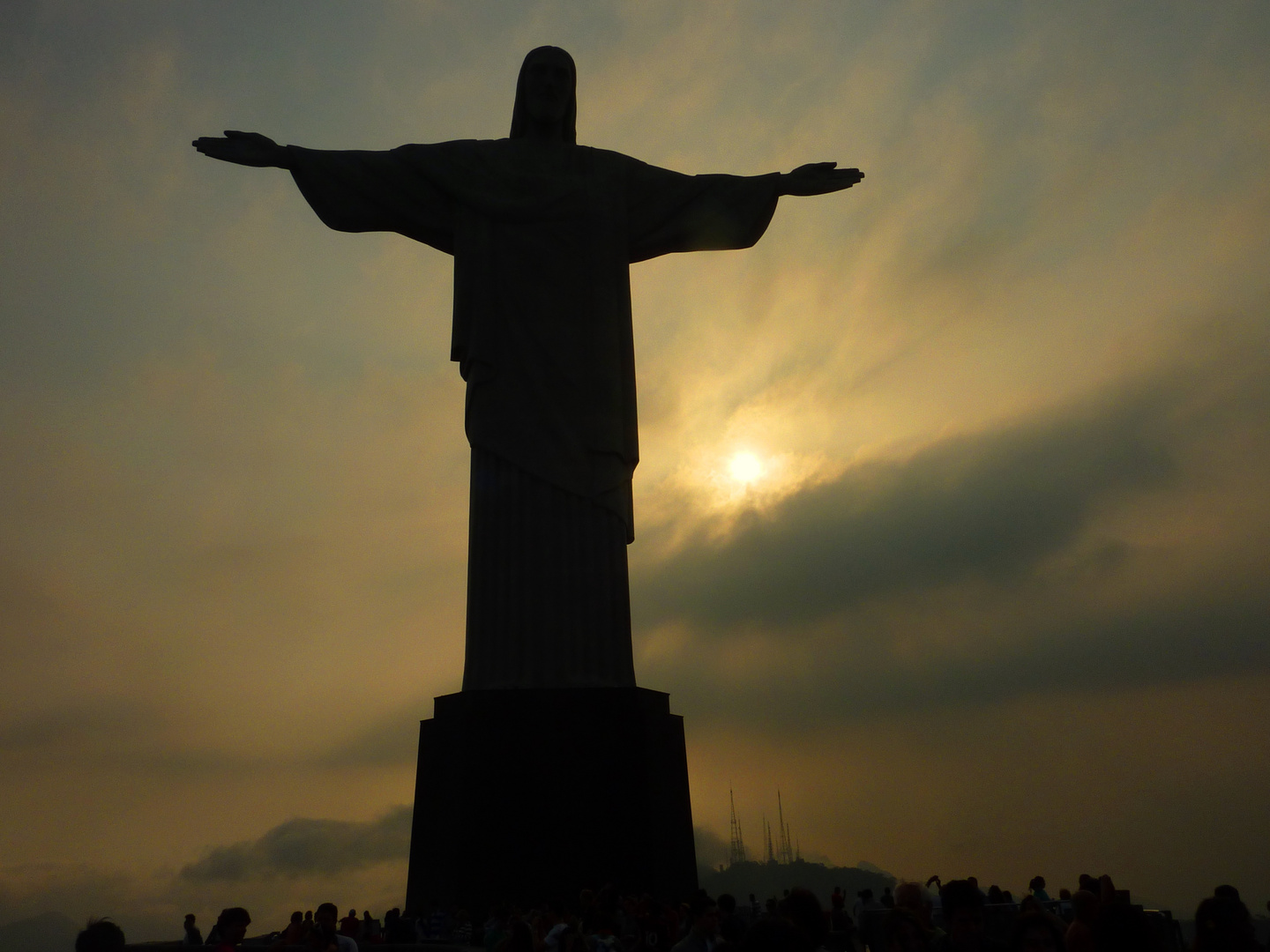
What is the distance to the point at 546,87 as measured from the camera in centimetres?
1223

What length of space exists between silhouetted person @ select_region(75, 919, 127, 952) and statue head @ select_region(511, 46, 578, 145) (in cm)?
1026

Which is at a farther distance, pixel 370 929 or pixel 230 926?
pixel 370 929

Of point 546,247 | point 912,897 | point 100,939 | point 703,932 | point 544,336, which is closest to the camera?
point 100,939

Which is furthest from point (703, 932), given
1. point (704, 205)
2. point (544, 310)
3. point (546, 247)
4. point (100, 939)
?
point (704, 205)

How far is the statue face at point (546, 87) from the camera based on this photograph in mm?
12234

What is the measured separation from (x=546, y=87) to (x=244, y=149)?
10.9ft

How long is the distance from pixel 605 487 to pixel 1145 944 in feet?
25.5

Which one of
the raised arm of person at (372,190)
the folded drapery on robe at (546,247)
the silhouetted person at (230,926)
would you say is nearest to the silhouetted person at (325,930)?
the silhouetted person at (230,926)

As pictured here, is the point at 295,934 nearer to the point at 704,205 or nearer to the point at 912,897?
the point at 912,897

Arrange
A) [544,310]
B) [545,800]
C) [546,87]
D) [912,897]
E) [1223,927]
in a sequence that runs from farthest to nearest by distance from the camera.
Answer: [546,87] < [544,310] < [545,800] < [912,897] < [1223,927]

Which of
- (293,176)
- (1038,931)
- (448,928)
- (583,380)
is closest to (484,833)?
Result: (448,928)

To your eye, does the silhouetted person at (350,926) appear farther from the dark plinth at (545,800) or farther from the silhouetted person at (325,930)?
the silhouetted person at (325,930)

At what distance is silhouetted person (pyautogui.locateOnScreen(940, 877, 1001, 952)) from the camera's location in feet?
13.2

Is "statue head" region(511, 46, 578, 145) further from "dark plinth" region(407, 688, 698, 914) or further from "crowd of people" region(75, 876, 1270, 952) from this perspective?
"crowd of people" region(75, 876, 1270, 952)
